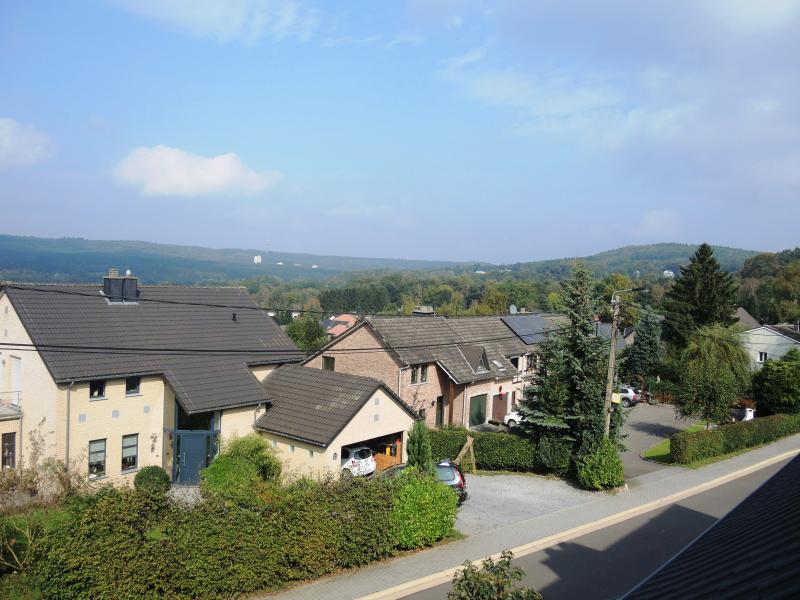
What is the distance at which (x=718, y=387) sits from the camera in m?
31.8

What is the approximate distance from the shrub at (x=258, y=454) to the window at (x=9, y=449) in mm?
7866

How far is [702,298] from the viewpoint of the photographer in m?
58.6

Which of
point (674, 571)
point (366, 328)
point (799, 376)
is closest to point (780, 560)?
point (674, 571)

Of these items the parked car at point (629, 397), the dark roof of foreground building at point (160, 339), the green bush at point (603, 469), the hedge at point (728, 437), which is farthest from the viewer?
the parked car at point (629, 397)

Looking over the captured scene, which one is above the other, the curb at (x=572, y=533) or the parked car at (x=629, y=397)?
the curb at (x=572, y=533)

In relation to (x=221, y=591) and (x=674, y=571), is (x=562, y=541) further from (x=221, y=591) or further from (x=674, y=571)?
(x=674, y=571)

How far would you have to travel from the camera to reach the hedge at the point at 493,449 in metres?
25.0

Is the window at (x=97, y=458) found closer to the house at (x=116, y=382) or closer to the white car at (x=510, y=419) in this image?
the house at (x=116, y=382)

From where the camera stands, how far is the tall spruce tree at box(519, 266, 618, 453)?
23.9 m

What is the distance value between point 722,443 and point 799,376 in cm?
1114

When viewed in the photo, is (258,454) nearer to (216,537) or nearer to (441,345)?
(216,537)

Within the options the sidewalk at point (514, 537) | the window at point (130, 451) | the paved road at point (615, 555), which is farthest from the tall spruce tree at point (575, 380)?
the window at point (130, 451)

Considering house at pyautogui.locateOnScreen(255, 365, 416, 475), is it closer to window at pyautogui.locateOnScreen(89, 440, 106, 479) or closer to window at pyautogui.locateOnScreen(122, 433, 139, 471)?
window at pyautogui.locateOnScreen(122, 433, 139, 471)

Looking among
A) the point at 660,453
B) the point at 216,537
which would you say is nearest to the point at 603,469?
the point at 660,453
